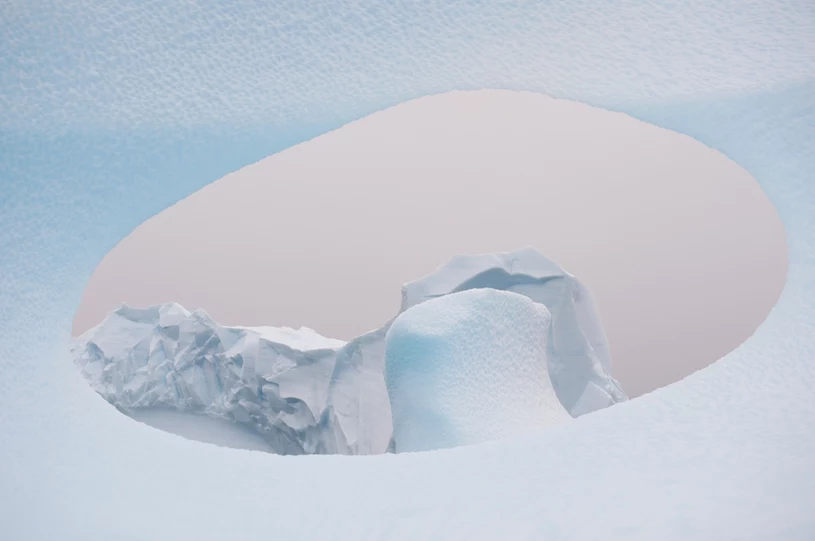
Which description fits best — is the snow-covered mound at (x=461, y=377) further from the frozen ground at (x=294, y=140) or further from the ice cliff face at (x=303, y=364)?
the ice cliff face at (x=303, y=364)

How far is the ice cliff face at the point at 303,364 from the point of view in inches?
277

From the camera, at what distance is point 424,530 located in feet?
6.51

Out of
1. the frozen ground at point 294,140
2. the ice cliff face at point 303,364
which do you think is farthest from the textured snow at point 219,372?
the frozen ground at point 294,140

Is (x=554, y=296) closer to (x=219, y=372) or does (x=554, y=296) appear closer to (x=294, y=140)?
(x=219, y=372)

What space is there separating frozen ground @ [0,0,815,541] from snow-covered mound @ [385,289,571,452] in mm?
1439

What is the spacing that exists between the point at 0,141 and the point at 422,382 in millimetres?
2269

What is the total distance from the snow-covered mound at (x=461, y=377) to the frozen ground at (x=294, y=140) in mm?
1439

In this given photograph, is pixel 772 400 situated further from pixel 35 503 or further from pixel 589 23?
pixel 35 503

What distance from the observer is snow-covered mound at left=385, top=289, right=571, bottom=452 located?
12.4 feet

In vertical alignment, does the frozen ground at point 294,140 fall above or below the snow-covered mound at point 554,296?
above

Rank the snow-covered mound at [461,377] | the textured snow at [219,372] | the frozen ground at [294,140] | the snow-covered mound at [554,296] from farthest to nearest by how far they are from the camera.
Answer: the textured snow at [219,372]
the snow-covered mound at [554,296]
the snow-covered mound at [461,377]
the frozen ground at [294,140]

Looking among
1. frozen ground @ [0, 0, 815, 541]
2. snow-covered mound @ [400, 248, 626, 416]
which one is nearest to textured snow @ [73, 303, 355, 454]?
snow-covered mound @ [400, 248, 626, 416]

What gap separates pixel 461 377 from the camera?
3912mm

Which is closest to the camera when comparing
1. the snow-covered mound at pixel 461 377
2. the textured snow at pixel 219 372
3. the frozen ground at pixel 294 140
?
the frozen ground at pixel 294 140
